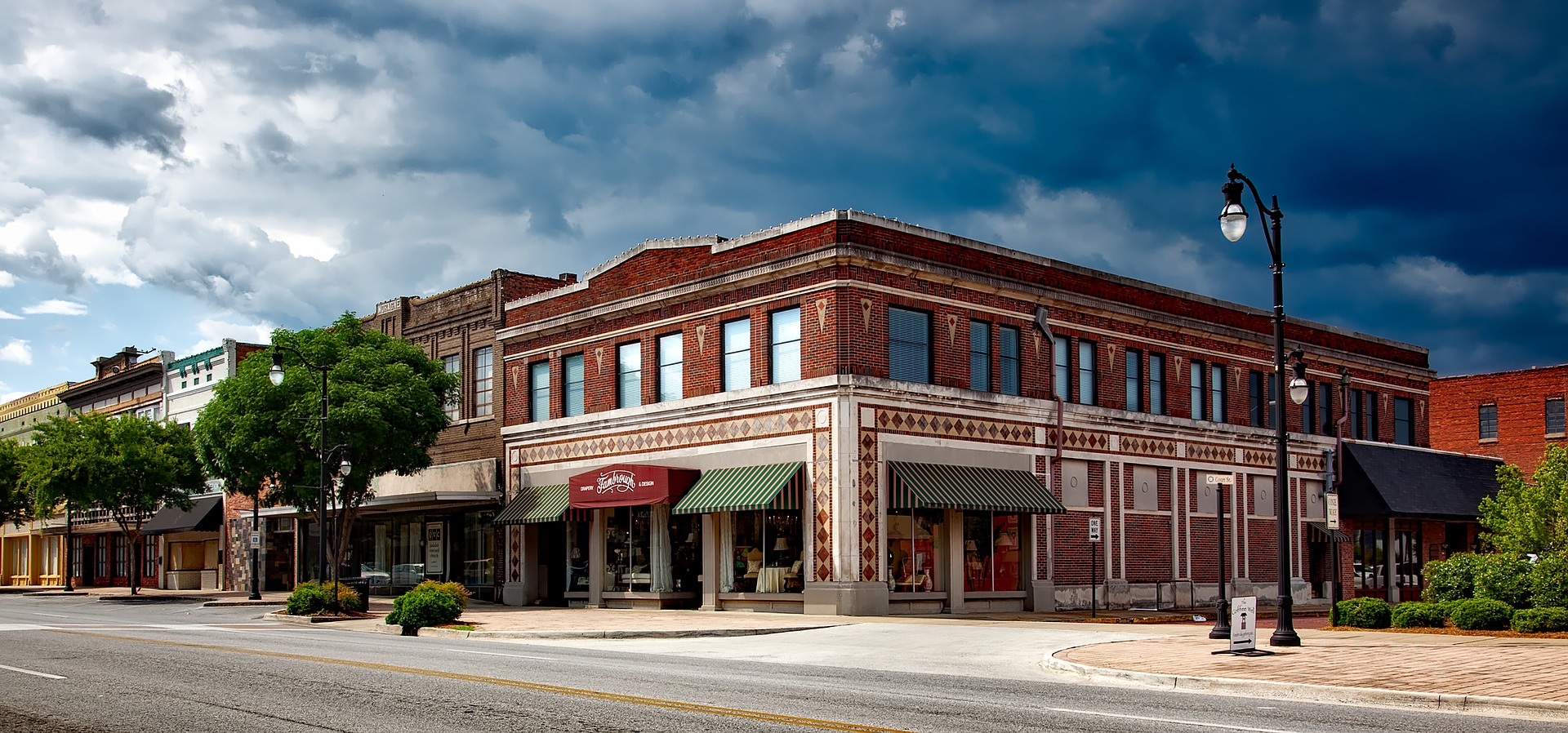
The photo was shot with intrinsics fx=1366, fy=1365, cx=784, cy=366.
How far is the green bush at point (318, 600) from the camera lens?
32.2 m

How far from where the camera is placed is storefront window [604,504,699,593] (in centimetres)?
3409

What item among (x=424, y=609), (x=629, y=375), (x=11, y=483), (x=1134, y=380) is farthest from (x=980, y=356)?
(x=11, y=483)

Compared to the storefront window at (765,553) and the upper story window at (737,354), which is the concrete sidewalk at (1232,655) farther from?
the upper story window at (737,354)

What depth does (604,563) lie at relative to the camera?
36406 mm

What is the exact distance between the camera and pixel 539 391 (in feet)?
130

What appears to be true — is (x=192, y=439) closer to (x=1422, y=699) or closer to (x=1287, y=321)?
(x=1287, y=321)

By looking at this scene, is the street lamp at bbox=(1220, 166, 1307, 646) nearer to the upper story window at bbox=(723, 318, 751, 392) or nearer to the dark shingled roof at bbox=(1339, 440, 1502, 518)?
the upper story window at bbox=(723, 318, 751, 392)

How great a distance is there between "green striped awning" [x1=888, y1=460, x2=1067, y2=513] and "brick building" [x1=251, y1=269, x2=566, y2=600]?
15.2 metres

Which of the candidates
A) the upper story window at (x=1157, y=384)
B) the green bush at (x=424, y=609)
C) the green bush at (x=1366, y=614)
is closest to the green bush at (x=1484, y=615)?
the green bush at (x=1366, y=614)

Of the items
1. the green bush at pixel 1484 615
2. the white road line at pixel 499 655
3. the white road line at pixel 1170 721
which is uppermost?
the white road line at pixel 1170 721

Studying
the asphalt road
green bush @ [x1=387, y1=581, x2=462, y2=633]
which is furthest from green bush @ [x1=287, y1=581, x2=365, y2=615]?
the asphalt road

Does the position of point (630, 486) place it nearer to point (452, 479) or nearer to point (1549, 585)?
point (452, 479)

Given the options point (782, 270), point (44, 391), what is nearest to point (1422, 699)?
point (782, 270)

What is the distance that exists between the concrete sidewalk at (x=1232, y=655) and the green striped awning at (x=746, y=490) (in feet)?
8.03
